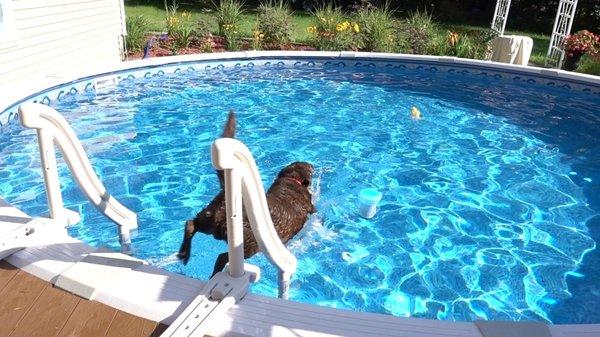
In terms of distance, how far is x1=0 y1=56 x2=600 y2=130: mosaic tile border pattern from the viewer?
9.52m

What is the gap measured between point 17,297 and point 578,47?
12.6m

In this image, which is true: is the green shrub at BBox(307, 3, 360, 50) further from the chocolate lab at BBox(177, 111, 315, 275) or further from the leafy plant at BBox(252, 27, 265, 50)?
the chocolate lab at BBox(177, 111, 315, 275)

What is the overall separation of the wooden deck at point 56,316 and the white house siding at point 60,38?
716 cm

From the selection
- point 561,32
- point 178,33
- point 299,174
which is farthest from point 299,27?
point 299,174

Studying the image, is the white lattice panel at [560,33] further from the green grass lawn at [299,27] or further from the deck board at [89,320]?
the deck board at [89,320]

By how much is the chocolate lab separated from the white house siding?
651cm

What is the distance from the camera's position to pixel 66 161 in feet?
9.66

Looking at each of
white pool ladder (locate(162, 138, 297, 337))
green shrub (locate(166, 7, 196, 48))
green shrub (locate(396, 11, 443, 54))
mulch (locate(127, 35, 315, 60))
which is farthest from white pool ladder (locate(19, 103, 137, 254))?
green shrub (locate(396, 11, 443, 54))

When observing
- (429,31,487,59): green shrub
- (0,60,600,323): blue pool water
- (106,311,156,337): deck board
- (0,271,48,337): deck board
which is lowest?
(0,60,600,323): blue pool water

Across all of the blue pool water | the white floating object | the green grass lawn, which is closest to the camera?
the blue pool water

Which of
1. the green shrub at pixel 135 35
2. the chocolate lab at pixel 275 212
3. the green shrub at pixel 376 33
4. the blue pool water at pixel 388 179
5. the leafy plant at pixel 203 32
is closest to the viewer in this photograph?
the chocolate lab at pixel 275 212

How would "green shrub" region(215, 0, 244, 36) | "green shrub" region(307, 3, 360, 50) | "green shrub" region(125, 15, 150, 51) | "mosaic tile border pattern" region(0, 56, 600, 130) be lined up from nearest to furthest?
1. "mosaic tile border pattern" region(0, 56, 600, 130)
2. "green shrub" region(125, 15, 150, 51)
3. "green shrub" region(307, 3, 360, 50)
4. "green shrub" region(215, 0, 244, 36)

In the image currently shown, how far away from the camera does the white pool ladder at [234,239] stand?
2.11m

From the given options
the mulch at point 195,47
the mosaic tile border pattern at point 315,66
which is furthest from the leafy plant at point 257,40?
the mosaic tile border pattern at point 315,66
